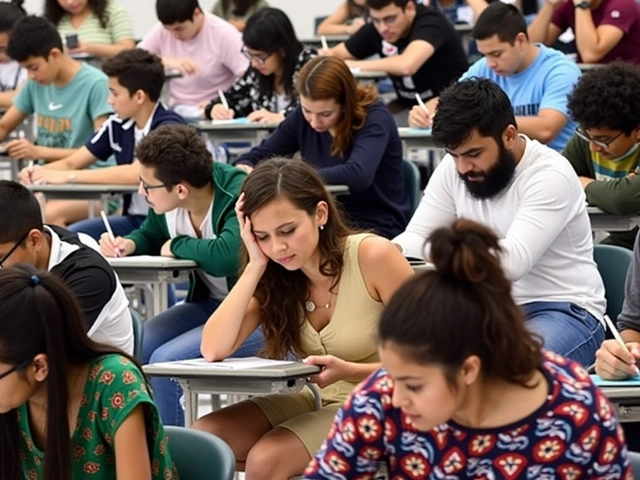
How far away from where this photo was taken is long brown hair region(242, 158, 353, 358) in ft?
8.57

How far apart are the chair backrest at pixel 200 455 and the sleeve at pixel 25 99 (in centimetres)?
382

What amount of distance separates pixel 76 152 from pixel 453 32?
1.82 m

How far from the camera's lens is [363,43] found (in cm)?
618

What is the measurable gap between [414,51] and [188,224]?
2.13 m

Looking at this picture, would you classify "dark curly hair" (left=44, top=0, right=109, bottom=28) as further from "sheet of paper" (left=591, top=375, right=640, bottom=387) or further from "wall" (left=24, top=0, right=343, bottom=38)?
"sheet of paper" (left=591, top=375, right=640, bottom=387)

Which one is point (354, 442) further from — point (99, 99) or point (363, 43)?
point (363, 43)

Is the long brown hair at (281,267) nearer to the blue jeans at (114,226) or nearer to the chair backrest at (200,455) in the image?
the chair backrest at (200,455)

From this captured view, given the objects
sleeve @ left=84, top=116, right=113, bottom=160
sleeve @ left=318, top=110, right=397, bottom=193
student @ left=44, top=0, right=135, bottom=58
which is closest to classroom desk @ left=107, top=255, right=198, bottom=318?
sleeve @ left=318, top=110, right=397, bottom=193

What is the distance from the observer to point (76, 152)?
16.4 feet

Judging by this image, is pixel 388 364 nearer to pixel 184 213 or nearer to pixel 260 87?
pixel 184 213

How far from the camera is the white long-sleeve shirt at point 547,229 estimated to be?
9.36 ft

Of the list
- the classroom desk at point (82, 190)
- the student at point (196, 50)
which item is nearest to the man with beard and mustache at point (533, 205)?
the classroom desk at point (82, 190)

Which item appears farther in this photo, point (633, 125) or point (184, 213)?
point (184, 213)

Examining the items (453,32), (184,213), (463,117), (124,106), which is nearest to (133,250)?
(184,213)
